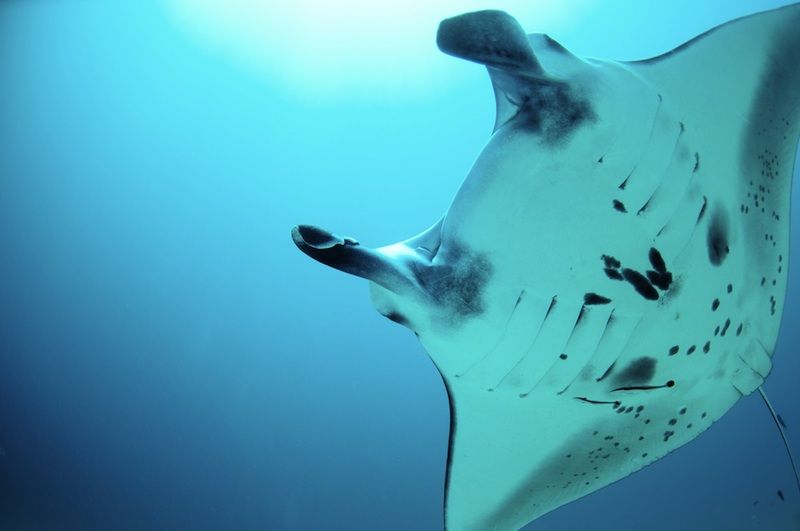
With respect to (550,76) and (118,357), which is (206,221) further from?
(550,76)

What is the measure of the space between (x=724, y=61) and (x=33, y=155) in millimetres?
6683

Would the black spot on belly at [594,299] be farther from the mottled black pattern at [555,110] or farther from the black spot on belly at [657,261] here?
the mottled black pattern at [555,110]

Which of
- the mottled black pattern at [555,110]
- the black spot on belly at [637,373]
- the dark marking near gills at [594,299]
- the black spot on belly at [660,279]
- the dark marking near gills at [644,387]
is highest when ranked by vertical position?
the mottled black pattern at [555,110]

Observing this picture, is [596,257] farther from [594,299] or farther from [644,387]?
[644,387]

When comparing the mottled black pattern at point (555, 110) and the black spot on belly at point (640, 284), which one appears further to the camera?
the black spot on belly at point (640, 284)

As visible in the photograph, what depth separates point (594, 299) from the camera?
962 millimetres

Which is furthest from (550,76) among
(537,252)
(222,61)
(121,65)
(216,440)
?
(216,440)

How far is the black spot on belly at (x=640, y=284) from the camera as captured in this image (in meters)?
0.96

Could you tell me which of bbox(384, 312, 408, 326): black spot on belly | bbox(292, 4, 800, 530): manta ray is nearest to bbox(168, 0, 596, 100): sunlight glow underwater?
bbox(292, 4, 800, 530): manta ray

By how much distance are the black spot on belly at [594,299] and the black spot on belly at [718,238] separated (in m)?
0.24

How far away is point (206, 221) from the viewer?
6.70 metres

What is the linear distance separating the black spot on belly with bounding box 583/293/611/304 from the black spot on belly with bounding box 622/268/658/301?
5 cm

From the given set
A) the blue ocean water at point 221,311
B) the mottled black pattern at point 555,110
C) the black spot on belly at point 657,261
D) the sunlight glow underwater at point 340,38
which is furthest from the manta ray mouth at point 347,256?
the blue ocean water at point 221,311

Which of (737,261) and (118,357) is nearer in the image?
(737,261)
